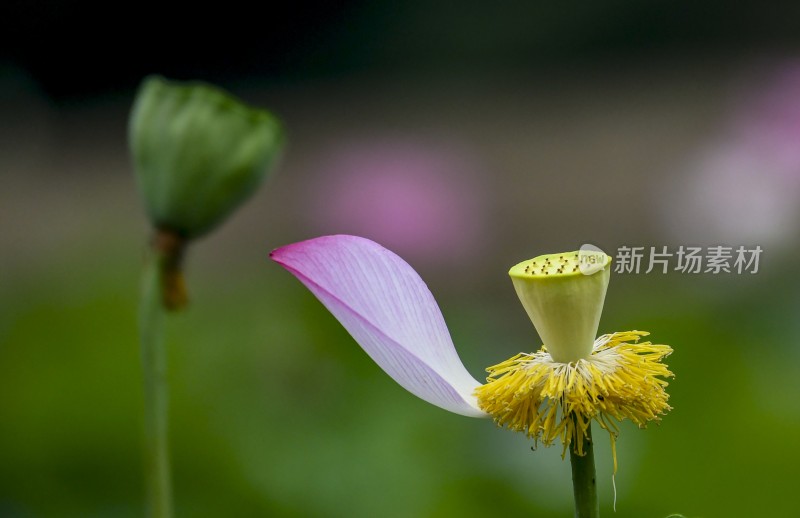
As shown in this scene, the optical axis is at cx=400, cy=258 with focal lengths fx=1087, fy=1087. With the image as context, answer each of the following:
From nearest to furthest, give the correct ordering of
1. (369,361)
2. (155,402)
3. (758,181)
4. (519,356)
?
1. (155,402)
2. (519,356)
3. (369,361)
4. (758,181)

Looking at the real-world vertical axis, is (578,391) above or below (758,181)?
below

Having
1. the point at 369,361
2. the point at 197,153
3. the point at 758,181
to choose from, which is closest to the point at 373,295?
the point at 197,153

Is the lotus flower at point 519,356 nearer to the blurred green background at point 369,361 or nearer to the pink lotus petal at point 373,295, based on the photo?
the pink lotus petal at point 373,295

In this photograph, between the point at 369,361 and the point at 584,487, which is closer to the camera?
the point at 584,487

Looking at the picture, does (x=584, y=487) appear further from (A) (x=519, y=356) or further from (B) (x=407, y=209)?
(B) (x=407, y=209)

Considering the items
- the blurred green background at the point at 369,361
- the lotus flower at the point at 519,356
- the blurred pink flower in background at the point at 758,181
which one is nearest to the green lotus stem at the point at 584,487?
the lotus flower at the point at 519,356
